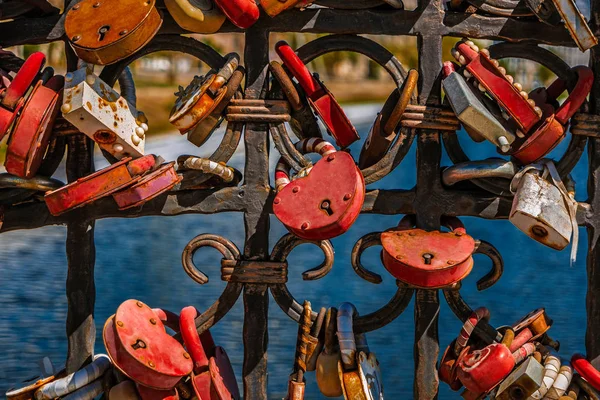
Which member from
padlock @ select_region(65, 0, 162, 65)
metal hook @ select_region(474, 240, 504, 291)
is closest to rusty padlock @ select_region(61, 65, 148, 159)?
padlock @ select_region(65, 0, 162, 65)

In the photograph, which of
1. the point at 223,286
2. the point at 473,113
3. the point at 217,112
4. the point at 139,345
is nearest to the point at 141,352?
the point at 139,345

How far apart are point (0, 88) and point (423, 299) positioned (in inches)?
33.6

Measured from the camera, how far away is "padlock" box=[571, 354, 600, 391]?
2.09m

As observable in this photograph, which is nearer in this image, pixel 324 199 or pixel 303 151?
pixel 324 199

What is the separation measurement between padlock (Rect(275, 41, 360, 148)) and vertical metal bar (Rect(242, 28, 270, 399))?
0.05m

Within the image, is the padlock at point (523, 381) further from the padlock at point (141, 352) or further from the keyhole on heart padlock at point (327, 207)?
the padlock at point (141, 352)

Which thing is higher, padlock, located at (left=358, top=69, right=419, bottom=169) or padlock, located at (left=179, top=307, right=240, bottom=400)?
padlock, located at (left=358, top=69, right=419, bottom=169)

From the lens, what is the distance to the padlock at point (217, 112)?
2088 mm

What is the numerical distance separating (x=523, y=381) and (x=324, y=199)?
48cm

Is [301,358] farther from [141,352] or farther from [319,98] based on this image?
[319,98]

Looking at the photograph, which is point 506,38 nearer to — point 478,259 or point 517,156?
point 517,156

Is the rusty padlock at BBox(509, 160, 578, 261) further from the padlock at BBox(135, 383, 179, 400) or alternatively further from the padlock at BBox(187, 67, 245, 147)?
the padlock at BBox(135, 383, 179, 400)

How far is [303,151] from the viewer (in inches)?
85.0

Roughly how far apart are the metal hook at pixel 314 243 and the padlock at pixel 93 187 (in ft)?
0.95
